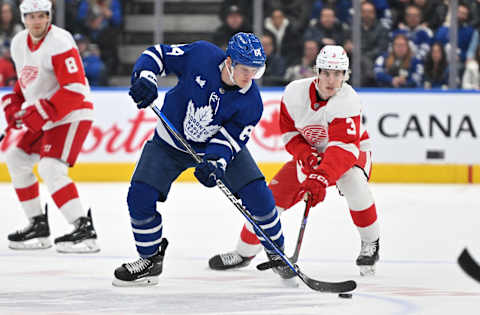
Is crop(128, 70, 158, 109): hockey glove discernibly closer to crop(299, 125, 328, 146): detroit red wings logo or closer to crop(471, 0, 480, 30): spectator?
Answer: crop(299, 125, 328, 146): detroit red wings logo

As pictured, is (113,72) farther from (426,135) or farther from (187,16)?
(426,135)

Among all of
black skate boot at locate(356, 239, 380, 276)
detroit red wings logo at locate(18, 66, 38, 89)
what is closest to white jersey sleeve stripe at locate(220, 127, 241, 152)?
black skate boot at locate(356, 239, 380, 276)

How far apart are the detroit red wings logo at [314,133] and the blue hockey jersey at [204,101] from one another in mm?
446

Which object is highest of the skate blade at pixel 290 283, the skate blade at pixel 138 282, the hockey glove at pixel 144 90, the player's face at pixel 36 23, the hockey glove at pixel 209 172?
the player's face at pixel 36 23

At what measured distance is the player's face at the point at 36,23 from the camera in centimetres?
461

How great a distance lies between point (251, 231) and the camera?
415cm

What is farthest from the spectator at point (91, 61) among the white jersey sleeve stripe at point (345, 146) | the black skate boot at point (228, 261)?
the white jersey sleeve stripe at point (345, 146)

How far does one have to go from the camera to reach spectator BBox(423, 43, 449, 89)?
26.7 feet

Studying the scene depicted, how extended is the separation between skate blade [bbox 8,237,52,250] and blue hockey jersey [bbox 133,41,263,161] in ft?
4.12

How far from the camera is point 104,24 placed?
847cm

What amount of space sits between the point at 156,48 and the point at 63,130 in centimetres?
113

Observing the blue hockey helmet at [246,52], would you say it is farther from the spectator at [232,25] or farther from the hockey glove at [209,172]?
the spectator at [232,25]

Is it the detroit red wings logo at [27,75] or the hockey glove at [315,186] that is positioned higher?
the detroit red wings logo at [27,75]

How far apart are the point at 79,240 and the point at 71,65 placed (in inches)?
31.8
